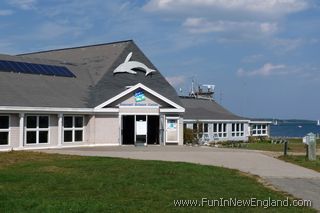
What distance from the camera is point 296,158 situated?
24891 mm

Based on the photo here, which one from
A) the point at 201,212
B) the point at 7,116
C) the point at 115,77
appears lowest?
the point at 201,212

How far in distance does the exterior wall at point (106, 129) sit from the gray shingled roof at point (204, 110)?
14035 mm

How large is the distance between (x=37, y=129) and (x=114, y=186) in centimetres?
1694

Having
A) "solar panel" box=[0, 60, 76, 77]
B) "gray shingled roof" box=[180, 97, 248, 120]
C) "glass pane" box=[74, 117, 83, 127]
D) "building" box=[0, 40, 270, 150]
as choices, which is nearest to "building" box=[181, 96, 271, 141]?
"gray shingled roof" box=[180, 97, 248, 120]

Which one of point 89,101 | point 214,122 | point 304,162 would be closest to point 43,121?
point 89,101

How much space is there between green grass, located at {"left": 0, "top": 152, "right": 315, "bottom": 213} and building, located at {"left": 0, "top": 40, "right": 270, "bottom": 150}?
30.3 ft

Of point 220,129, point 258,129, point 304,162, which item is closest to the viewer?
point 304,162

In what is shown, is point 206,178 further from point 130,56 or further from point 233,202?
point 130,56

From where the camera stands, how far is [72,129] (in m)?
31.7

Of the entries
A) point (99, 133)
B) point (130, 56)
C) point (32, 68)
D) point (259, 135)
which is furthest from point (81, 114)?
point (259, 135)

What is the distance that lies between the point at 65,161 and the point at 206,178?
6669 mm

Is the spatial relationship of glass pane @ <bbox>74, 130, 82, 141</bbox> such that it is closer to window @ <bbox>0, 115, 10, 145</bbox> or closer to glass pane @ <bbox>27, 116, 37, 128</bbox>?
glass pane @ <bbox>27, 116, 37, 128</bbox>

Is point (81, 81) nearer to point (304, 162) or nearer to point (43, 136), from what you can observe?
point (43, 136)

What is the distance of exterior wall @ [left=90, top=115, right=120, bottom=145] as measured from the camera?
33.0m
